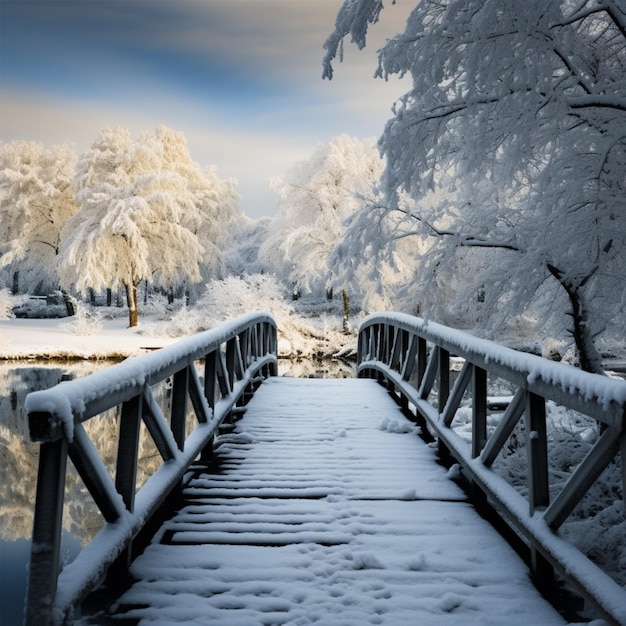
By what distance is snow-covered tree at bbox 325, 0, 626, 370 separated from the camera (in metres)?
3.65

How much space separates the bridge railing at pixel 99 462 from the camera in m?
1.87

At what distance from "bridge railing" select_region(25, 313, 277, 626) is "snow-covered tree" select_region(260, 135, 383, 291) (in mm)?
22148

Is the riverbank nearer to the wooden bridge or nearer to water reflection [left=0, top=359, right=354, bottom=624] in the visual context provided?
→ water reflection [left=0, top=359, right=354, bottom=624]

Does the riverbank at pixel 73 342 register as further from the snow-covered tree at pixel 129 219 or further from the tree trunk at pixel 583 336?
the tree trunk at pixel 583 336

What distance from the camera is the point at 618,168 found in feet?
13.0

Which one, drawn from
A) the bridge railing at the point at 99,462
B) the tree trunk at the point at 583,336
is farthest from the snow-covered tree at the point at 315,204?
the bridge railing at the point at 99,462

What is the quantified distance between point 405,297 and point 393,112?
192 cm

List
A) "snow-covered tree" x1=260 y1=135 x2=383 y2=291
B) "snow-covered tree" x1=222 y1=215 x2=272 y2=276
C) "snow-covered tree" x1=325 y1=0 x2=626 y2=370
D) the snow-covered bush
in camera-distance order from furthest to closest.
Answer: "snow-covered tree" x1=222 y1=215 x2=272 y2=276, "snow-covered tree" x1=260 y1=135 x2=383 y2=291, the snow-covered bush, "snow-covered tree" x1=325 y1=0 x2=626 y2=370

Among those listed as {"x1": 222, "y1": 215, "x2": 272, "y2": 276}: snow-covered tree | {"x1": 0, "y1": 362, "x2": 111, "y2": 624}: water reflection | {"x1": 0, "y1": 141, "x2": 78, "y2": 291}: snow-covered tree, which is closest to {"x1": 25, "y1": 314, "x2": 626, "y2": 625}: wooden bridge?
{"x1": 0, "y1": 362, "x2": 111, "y2": 624}: water reflection

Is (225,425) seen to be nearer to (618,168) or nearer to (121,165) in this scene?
(618,168)

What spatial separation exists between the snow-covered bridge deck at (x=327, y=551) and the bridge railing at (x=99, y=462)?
0.31 metres

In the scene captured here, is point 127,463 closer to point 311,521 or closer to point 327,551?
point 327,551

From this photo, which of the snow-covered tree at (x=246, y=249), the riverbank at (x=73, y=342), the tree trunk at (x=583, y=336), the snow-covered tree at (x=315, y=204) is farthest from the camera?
the snow-covered tree at (x=246, y=249)

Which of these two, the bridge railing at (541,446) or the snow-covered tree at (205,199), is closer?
the bridge railing at (541,446)
